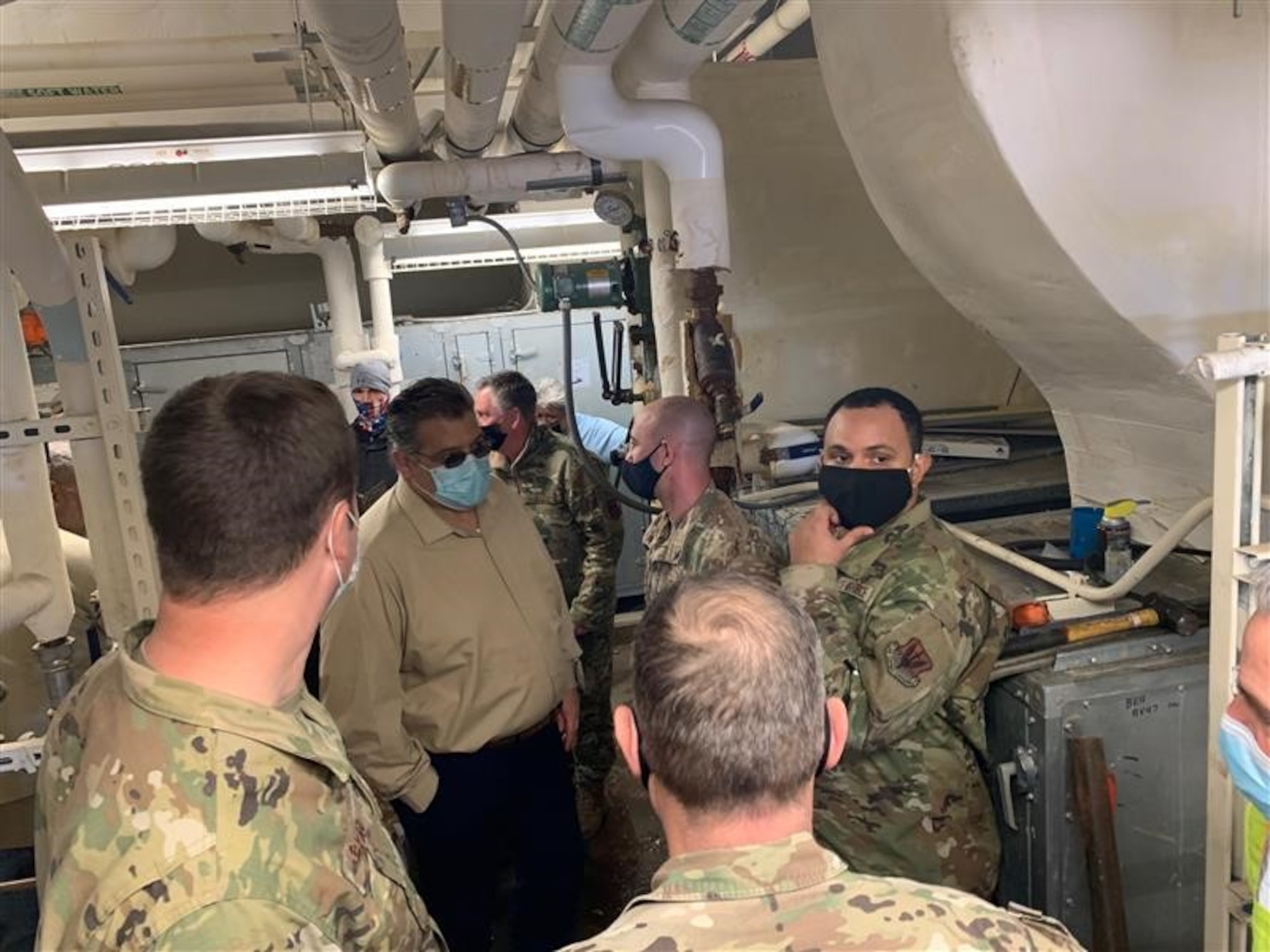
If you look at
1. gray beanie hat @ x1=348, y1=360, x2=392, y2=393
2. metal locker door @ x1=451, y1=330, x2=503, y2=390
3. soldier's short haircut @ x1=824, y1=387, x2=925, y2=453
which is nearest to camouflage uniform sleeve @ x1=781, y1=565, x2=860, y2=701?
soldier's short haircut @ x1=824, y1=387, x2=925, y2=453

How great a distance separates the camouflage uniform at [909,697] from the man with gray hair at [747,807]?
2.22 feet

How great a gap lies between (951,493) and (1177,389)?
85cm

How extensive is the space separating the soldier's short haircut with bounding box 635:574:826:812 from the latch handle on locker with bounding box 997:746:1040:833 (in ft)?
3.29

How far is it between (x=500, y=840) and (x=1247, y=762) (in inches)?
59.5

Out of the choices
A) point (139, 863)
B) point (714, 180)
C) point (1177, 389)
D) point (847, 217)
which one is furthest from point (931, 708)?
point (847, 217)

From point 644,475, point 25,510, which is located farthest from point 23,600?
point 644,475

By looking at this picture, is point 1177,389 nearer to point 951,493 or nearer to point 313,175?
point 951,493

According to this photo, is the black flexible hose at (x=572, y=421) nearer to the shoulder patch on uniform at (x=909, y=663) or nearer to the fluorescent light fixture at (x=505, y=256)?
the shoulder patch on uniform at (x=909, y=663)

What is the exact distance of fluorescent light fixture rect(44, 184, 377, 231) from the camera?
7.58ft

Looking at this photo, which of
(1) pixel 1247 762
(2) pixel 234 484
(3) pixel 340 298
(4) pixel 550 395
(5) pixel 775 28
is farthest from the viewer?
(3) pixel 340 298

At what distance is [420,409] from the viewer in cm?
204

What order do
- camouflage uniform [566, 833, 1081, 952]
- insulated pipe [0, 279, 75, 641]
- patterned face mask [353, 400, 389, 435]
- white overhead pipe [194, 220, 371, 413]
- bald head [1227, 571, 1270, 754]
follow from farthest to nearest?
1. white overhead pipe [194, 220, 371, 413]
2. patterned face mask [353, 400, 389, 435]
3. insulated pipe [0, 279, 75, 641]
4. bald head [1227, 571, 1270, 754]
5. camouflage uniform [566, 833, 1081, 952]

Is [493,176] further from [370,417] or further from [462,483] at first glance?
[462,483]

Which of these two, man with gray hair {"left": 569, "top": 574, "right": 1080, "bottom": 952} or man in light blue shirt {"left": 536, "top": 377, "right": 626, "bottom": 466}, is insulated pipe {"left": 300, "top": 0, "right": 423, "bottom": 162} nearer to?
man in light blue shirt {"left": 536, "top": 377, "right": 626, "bottom": 466}
